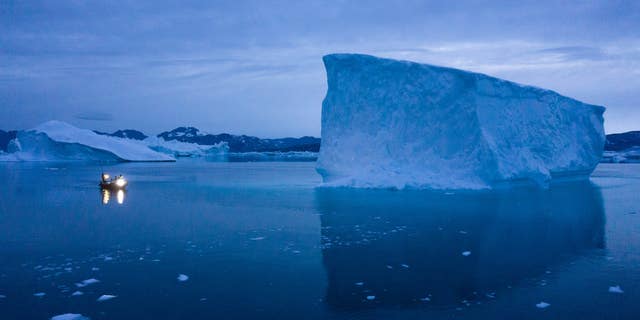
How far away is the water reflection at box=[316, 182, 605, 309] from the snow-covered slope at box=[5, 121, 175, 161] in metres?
44.1

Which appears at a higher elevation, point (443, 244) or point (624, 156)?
point (624, 156)

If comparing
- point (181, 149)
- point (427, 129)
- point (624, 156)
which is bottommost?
point (624, 156)

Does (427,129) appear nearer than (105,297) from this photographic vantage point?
No

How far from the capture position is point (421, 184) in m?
17.2

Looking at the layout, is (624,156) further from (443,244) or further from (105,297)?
(105,297)

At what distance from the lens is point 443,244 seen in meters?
8.11

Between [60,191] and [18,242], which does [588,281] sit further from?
[60,191]

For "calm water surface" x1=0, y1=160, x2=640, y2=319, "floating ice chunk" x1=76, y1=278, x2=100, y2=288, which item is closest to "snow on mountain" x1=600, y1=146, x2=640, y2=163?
"calm water surface" x1=0, y1=160, x2=640, y2=319

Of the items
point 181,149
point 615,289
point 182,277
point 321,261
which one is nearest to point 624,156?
point 615,289

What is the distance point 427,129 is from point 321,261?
12.8m

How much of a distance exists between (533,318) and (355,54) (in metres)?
16.2

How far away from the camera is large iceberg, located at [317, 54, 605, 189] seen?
17781 mm

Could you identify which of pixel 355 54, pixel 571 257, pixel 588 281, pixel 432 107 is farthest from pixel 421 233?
pixel 355 54

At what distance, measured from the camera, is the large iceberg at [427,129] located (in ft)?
58.3
